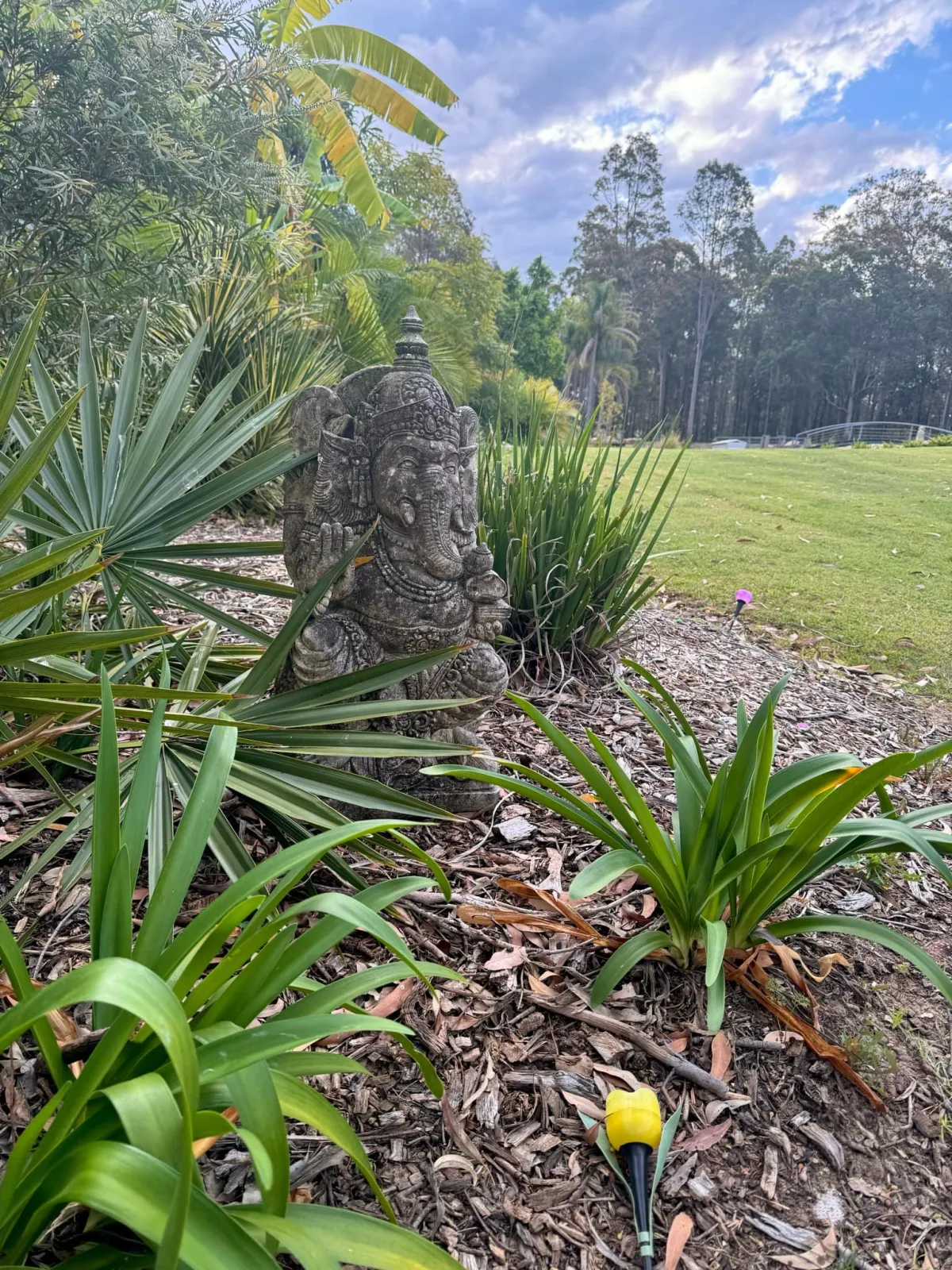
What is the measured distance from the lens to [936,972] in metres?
1.64

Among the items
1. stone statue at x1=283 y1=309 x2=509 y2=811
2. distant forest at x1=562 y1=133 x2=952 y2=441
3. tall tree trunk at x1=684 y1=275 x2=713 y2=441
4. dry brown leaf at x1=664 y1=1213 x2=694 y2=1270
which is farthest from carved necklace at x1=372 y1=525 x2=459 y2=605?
tall tree trunk at x1=684 y1=275 x2=713 y2=441

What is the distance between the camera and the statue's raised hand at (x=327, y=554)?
240cm

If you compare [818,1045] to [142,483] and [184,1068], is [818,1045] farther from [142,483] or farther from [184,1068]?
[142,483]

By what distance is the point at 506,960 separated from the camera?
2.00 meters

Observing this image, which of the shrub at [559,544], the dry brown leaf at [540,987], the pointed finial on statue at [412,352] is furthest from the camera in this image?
the shrub at [559,544]

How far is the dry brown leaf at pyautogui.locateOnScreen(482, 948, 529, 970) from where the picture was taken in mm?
Result: 1983

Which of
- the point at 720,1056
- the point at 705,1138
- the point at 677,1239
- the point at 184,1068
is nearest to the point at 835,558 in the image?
the point at 720,1056

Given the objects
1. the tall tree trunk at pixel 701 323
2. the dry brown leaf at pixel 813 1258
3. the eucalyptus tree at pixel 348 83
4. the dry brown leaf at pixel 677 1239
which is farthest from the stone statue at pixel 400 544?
the tall tree trunk at pixel 701 323

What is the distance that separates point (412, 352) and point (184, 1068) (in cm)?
223

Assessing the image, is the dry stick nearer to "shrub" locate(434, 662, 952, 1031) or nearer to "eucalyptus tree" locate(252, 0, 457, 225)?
"shrub" locate(434, 662, 952, 1031)

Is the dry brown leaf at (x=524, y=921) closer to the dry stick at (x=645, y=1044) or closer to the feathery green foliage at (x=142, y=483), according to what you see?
the dry stick at (x=645, y=1044)

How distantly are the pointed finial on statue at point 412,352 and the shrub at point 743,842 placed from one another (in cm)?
127

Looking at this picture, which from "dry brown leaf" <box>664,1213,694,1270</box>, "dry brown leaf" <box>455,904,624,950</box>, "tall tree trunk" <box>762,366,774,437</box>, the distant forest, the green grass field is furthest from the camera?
"tall tree trunk" <box>762,366,774,437</box>

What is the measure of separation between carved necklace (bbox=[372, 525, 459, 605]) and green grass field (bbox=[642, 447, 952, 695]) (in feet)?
12.4
